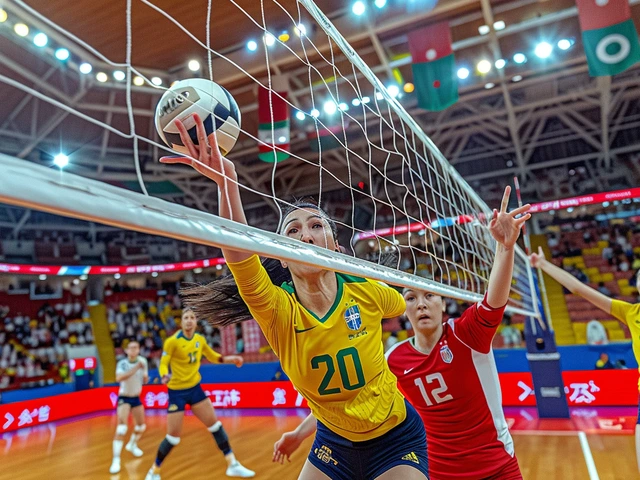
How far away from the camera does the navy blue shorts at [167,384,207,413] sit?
17.1 ft

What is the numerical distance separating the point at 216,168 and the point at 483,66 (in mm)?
10489

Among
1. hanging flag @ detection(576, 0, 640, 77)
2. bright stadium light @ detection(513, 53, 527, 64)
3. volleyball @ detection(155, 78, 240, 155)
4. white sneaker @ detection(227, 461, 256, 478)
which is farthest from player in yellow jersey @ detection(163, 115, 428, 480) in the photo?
bright stadium light @ detection(513, 53, 527, 64)

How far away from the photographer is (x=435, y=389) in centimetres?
231

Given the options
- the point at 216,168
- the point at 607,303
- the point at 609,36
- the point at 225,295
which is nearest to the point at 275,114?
the point at 609,36

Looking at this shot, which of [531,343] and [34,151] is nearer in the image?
[531,343]

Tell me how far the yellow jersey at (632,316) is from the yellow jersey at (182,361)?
4.33 metres

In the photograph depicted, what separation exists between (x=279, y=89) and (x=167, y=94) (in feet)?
28.2

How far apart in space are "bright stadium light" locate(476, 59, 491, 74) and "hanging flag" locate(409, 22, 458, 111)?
83.7 inches

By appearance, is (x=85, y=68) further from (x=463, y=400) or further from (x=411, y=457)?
(x=411, y=457)

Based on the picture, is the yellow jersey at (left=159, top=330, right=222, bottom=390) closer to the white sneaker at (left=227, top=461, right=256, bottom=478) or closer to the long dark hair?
the white sneaker at (left=227, top=461, right=256, bottom=478)

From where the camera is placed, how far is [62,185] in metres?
0.70

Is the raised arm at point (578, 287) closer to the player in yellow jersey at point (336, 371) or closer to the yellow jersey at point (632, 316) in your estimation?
the yellow jersey at point (632, 316)

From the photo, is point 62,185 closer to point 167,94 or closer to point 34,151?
point 167,94

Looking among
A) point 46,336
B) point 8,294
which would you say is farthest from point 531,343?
point 8,294
